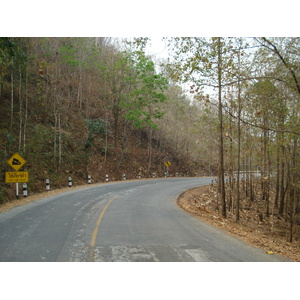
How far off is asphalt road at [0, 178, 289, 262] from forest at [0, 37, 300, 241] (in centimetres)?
495

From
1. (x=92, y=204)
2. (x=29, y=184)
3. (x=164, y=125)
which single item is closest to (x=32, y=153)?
(x=29, y=184)

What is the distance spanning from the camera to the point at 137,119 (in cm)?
2745

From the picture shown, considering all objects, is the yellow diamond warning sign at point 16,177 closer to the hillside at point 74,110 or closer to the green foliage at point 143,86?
the hillside at point 74,110

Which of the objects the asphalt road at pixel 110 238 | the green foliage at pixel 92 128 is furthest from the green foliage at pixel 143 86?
the asphalt road at pixel 110 238

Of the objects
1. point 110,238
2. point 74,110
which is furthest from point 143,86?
point 110,238

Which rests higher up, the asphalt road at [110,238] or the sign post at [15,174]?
the sign post at [15,174]

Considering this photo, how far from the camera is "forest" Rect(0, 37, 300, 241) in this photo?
1088cm

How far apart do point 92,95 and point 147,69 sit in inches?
353

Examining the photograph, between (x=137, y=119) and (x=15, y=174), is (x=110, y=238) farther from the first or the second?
(x=137, y=119)

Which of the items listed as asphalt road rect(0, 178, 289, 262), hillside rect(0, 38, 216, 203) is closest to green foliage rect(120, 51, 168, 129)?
hillside rect(0, 38, 216, 203)

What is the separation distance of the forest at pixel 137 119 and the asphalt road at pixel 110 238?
4949mm

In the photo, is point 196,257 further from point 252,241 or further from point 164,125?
point 164,125

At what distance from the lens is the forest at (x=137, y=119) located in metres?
10.9

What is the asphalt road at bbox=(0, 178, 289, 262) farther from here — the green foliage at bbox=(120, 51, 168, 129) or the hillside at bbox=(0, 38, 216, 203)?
the green foliage at bbox=(120, 51, 168, 129)
